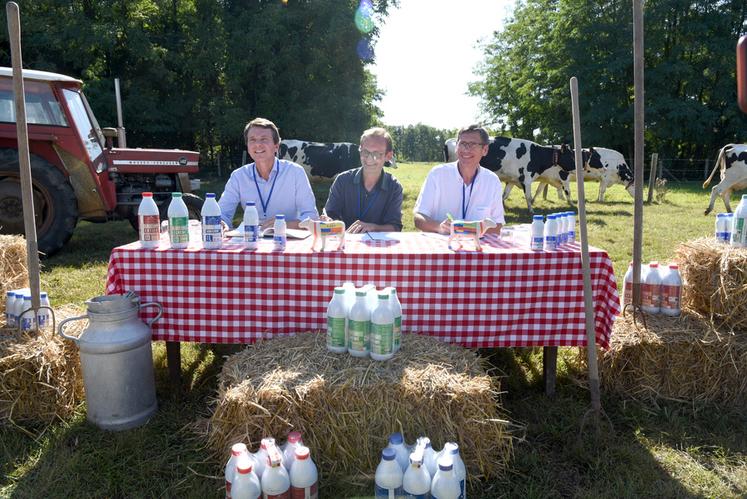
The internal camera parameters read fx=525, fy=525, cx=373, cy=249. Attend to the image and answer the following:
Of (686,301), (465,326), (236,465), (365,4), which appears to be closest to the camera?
(236,465)

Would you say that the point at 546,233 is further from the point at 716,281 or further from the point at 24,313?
the point at 24,313

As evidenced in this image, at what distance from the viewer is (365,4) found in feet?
68.7

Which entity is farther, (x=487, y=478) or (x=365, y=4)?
(x=365, y=4)

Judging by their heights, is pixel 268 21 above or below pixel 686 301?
above

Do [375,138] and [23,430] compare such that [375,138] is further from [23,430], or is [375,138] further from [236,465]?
[23,430]

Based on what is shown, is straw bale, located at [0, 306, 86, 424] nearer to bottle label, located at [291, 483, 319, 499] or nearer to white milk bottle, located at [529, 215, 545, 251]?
bottle label, located at [291, 483, 319, 499]

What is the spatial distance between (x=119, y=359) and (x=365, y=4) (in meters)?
20.9

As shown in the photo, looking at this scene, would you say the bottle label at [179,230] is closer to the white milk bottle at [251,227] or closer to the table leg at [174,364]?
the white milk bottle at [251,227]

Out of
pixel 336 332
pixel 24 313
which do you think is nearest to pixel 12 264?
pixel 24 313

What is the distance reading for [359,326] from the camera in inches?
101

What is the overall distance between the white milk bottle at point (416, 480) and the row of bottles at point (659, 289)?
2201 millimetres

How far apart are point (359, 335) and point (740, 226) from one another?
2.67 meters

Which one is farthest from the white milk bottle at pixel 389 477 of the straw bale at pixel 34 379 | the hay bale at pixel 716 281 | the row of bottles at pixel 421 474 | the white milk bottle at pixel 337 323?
the hay bale at pixel 716 281

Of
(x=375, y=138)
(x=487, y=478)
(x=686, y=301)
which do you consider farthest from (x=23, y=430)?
(x=686, y=301)
